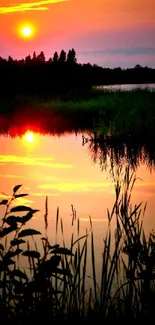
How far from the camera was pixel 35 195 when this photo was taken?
7.61m

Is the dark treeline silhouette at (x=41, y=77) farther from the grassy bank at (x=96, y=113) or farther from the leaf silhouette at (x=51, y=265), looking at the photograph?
the leaf silhouette at (x=51, y=265)

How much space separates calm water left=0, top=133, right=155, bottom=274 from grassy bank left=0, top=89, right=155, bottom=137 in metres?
1.24

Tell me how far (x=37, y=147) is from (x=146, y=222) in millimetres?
7617

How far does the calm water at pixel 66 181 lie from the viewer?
6230 mm

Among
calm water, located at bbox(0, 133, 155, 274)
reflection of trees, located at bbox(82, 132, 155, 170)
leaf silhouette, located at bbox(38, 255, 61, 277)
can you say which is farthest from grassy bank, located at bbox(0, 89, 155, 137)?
leaf silhouette, located at bbox(38, 255, 61, 277)

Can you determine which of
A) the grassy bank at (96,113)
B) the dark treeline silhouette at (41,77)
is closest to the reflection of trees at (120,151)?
the grassy bank at (96,113)

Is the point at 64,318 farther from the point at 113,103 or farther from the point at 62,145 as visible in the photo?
the point at 113,103

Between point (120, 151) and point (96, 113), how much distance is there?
10921mm

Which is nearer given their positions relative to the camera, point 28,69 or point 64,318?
point 64,318

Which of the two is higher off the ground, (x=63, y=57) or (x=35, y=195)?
(x=63, y=57)

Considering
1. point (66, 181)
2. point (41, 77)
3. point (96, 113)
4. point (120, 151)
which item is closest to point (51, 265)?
point (66, 181)

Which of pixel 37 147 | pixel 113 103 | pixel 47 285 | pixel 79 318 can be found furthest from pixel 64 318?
pixel 113 103

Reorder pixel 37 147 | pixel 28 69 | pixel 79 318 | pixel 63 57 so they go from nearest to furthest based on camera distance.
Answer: pixel 79 318 → pixel 37 147 → pixel 28 69 → pixel 63 57

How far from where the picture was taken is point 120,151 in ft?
37.8
